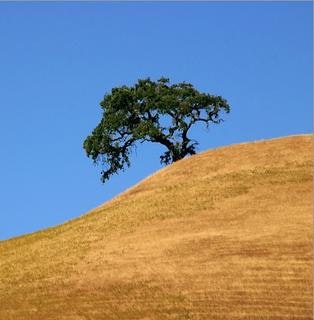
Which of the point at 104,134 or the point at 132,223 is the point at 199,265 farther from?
the point at 104,134

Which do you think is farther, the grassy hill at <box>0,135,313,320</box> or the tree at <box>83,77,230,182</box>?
the tree at <box>83,77,230,182</box>

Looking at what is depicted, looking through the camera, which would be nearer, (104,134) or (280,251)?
(280,251)

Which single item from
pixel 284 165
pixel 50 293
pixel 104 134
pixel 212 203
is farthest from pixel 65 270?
pixel 104 134

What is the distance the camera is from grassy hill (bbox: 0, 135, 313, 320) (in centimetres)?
3766

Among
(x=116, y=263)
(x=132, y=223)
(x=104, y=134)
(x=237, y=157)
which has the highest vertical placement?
(x=104, y=134)

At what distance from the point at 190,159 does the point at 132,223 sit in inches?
528

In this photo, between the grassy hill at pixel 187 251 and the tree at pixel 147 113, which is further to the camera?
the tree at pixel 147 113

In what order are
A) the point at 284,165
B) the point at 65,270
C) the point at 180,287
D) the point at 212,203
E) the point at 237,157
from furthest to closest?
the point at 237,157, the point at 284,165, the point at 212,203, the point at 65,270, the point at 180,287

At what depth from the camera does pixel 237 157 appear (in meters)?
60.1

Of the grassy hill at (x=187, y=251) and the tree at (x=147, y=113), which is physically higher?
the tree at (x=147, y=113)

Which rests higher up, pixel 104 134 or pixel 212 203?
pixel 104 134

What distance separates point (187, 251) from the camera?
43.7m

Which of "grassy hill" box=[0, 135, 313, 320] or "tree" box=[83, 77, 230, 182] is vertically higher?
"tree" box=[83, 77, 230, 182]

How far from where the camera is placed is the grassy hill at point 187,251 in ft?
124
